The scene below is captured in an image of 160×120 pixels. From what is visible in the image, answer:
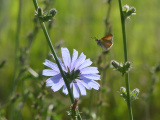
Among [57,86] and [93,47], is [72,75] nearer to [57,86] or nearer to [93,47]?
[57,86]

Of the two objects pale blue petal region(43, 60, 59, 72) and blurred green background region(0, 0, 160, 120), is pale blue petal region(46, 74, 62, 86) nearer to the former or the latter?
pale blue petal region(43, 60, 59, 72)

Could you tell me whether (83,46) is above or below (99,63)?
above

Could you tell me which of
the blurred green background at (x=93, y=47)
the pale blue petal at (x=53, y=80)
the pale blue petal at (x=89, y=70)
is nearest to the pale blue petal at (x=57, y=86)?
the pale blue petal at (x=53, y=80)

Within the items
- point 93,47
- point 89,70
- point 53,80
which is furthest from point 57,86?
point 93,47

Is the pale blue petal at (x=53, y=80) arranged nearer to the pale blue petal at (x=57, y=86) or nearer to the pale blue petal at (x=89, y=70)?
the pale blue petal at (x=57, y=86)

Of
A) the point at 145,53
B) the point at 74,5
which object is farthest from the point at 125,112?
the point at 74,5

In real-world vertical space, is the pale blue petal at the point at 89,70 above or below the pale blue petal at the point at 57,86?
above

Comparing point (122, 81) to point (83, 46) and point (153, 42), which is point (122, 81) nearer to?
point (83, 46)

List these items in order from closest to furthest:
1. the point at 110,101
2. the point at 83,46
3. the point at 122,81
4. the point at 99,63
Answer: the point at 99,63 < the point at 110,101 < the point at 122,81 < the point at 83,46

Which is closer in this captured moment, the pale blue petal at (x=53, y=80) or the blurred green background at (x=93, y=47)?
the pale blue petal at (x=53, y=80)

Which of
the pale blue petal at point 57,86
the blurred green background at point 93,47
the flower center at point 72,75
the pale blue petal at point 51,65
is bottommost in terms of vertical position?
the pale blue petal at point 57,86

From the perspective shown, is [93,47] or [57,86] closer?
[57,86]
